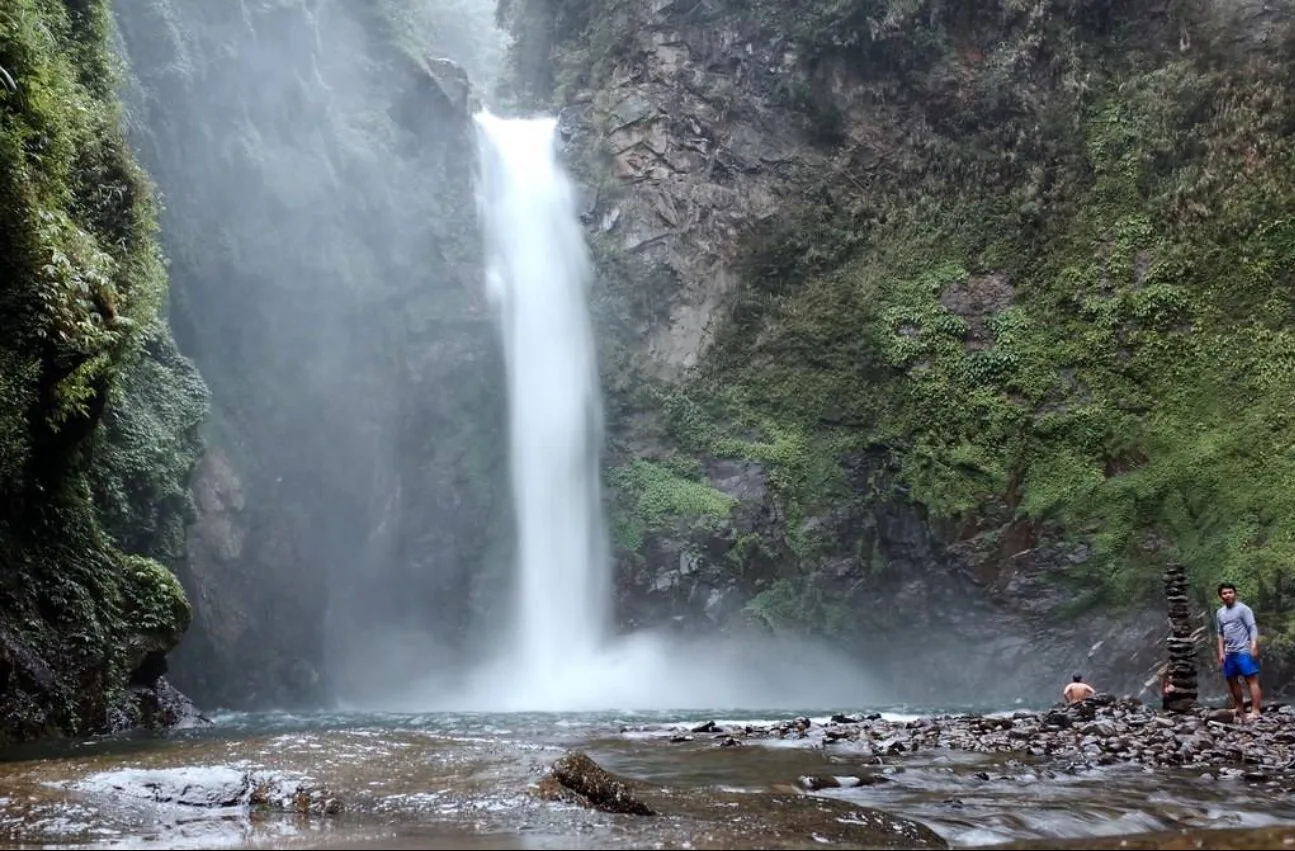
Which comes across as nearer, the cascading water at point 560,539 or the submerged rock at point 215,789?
the submerged rock at point 215,789

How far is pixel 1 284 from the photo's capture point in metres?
10.1

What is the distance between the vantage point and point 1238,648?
11438 millimetres

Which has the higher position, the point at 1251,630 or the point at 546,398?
the point at 546,398

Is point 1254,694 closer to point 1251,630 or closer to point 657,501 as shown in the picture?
point 1251,630

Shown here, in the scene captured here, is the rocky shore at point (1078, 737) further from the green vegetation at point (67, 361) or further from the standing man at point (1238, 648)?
the green vegetation at point (67, 361)

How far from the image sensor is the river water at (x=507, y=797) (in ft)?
16.9

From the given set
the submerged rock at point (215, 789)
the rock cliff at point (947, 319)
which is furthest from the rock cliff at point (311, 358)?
the submerged rock at point (215, 789)

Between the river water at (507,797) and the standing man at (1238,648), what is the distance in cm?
400

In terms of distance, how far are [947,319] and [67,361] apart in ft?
58.9

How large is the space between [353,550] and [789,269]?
40.9 feet

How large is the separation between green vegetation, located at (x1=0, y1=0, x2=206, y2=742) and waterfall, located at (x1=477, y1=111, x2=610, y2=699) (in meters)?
9.33

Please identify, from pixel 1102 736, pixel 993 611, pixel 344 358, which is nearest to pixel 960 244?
pixel 993 611

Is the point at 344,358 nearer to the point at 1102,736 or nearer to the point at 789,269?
the point at 789,269

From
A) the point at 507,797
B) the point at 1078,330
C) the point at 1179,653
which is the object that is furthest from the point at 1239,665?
the point at 1078,330
